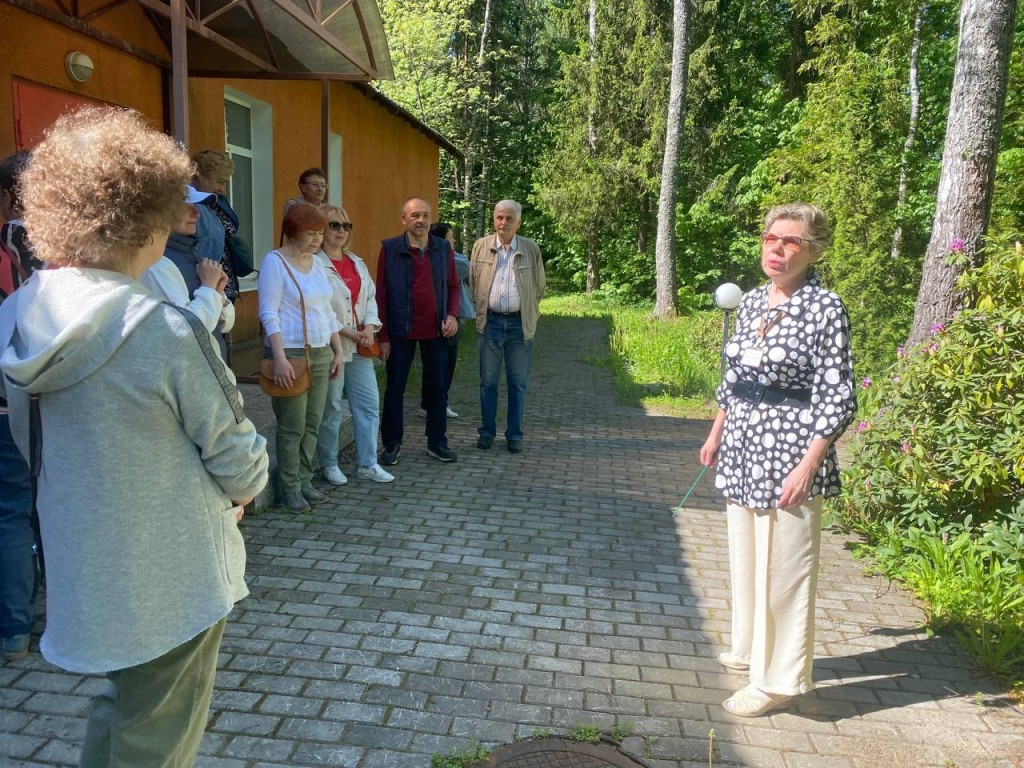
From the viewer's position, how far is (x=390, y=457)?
6473 millimetres

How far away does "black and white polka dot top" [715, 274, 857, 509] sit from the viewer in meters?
2.87

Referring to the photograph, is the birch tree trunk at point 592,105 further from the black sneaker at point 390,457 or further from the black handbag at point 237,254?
the black handbag at point 237,254

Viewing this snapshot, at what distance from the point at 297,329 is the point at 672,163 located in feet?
51.3

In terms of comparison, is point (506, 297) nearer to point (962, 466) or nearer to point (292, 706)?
point (962, 466)

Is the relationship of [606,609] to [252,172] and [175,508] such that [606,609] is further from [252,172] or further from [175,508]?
[252,172]

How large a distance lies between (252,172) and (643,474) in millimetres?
6473

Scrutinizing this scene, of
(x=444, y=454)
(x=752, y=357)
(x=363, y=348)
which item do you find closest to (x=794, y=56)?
(x=444, y=454)

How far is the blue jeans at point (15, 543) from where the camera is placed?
3.08 m

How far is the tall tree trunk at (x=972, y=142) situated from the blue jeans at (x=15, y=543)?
6.04 m

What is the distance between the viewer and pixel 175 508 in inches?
70.4

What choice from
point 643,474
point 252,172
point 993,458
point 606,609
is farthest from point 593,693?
point 252,172

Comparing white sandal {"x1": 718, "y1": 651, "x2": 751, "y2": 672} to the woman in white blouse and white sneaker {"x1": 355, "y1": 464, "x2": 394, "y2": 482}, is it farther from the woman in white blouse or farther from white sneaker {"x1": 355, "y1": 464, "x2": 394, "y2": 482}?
white sneaker {"x1": 355, "y1": 464, "x2": 394, "y2": 482}

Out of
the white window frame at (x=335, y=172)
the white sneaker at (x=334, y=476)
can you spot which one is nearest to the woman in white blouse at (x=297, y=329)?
the white sneaker at (x=334, y=476)

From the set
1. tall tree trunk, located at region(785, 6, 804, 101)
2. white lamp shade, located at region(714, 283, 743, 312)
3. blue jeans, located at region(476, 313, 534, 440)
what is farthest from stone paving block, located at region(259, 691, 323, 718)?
tall tree trunk, located at region(785, 6, 804, 101)
